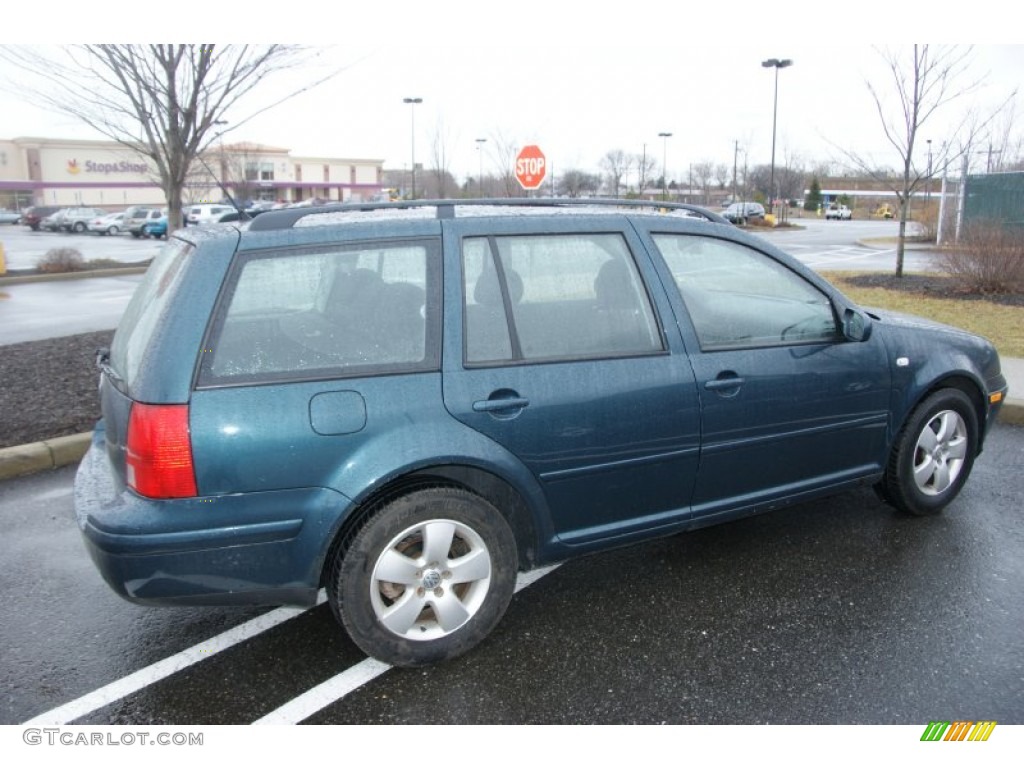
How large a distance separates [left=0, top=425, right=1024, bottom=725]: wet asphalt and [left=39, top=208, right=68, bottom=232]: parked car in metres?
46.7

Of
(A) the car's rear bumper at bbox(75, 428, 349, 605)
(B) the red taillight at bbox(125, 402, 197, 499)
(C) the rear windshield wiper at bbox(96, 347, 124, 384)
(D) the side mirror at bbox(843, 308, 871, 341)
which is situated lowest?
(A) the car's rear bumper at bbox(75, 428, 349, 605)

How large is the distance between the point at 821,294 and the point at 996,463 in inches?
95.9

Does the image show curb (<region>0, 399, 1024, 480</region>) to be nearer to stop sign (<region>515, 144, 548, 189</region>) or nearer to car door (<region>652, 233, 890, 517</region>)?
car door (<region>652, 233, 890, 517</region>)

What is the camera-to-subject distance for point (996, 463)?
5184 mm

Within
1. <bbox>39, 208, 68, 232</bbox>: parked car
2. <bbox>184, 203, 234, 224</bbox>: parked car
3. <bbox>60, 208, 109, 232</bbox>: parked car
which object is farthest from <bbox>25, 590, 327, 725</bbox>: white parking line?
<bbox>39, 208, 68, 232</bbox>: parked car

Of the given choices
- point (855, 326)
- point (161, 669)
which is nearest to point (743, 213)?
point (855, 326)

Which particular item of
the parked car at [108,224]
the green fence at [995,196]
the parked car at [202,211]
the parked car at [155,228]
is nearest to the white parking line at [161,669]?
the green fence at [995,196]

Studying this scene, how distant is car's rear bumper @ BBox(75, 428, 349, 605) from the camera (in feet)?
8.48

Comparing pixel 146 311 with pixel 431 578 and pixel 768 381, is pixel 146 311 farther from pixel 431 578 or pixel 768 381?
pixel 768 381

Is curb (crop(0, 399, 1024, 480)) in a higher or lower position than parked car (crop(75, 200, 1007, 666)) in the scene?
lower

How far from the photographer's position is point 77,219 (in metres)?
42.8

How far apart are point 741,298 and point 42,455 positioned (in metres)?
4.57
